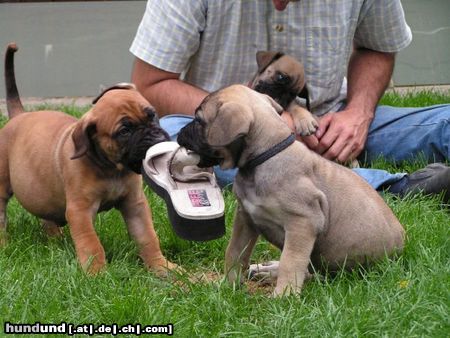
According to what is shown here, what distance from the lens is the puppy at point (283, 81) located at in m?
5.20

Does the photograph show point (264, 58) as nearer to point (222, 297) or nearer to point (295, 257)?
point (295, 257)

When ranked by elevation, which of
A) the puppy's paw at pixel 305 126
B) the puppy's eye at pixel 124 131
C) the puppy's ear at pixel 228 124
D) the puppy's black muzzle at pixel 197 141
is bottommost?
the puppy's paw at pixel 305 126

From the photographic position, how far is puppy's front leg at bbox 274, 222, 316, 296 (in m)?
3.44

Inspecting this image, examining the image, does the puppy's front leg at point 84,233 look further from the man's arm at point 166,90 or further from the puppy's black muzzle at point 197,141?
the man's arm at point 166,90

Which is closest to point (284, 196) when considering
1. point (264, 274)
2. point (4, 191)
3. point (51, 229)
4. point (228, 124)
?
point (228, 124)

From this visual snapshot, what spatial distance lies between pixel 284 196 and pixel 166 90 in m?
2.24

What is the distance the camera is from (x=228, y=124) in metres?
3.45

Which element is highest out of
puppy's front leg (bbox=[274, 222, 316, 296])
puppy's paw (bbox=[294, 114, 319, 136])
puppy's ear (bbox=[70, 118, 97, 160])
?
puppy's ear (bbox=[70, 118, 97, 160])

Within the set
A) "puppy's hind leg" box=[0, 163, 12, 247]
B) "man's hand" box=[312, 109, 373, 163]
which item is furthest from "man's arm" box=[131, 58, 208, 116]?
"puppy's hind leg" box=[0, 163, 12, 247]

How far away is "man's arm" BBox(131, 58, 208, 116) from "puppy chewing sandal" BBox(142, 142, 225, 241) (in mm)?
1642

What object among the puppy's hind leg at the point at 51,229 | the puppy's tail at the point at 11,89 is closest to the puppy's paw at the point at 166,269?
the puppy's hind leg at the point at 51,229

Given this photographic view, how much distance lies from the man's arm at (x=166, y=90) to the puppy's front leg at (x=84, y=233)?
1.64 meters

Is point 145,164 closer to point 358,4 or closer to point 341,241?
point 341,241

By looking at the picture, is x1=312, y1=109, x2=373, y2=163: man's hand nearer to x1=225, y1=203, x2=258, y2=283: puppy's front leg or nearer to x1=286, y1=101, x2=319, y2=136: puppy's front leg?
x1=286, y1=101, x2=319, y2=136: puppy's front leg
